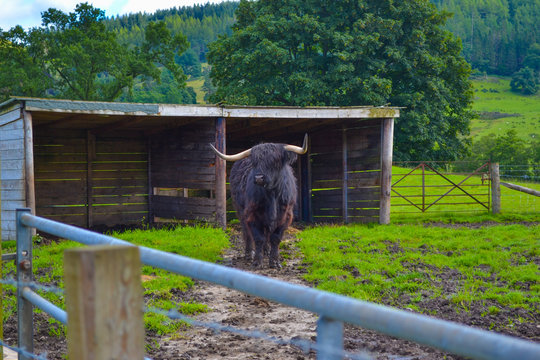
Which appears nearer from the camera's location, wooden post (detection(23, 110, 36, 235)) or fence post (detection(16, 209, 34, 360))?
fence post (detection(16, 209, 34, 360))

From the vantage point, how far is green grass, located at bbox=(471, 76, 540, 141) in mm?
56094

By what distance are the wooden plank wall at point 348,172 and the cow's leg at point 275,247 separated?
4.69m

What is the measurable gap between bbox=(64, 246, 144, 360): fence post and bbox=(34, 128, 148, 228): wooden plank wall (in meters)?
11.0

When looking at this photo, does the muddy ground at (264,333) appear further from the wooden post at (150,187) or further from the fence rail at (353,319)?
the wooden post at (150,187)

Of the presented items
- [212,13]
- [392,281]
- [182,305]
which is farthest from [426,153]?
[212,13]

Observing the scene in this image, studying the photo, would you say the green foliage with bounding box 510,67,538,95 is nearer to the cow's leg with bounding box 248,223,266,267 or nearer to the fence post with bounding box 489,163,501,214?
the fence post with bounding box 489,163,501,214

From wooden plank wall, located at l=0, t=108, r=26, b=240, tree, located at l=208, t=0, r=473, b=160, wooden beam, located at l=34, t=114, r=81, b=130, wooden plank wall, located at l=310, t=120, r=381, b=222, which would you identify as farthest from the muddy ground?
tree, located at l=208, t=0, r=473, b=160

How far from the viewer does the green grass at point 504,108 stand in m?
56.1

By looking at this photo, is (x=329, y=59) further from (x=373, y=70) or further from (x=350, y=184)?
(x=350, y=184)

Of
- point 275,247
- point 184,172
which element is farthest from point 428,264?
point 184,172

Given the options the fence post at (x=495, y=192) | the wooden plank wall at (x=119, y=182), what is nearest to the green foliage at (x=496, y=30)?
the fence post at (x=495, y=192)

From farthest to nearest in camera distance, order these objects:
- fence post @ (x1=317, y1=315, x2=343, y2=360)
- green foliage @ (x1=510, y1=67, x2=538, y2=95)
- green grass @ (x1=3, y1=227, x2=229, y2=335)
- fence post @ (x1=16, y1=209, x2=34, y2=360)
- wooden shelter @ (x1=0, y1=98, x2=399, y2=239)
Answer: green foliage @ (x1=510, y1=67, x2=538, y2=95)
wooden shelter @ (x1=0, y1=98, x2=399, y2=239)
green grass @ (x1=3, y1=227, x2=229, y2=335)
fence post @ (x1=16, y1=209, x2=34, y2=360)
fence post @ (x1=317, y1=315, x2=343, y2=360)

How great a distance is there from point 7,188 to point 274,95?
45.2 feet

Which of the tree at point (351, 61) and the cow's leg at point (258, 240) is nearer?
the cow's leg at point (258, 240)
